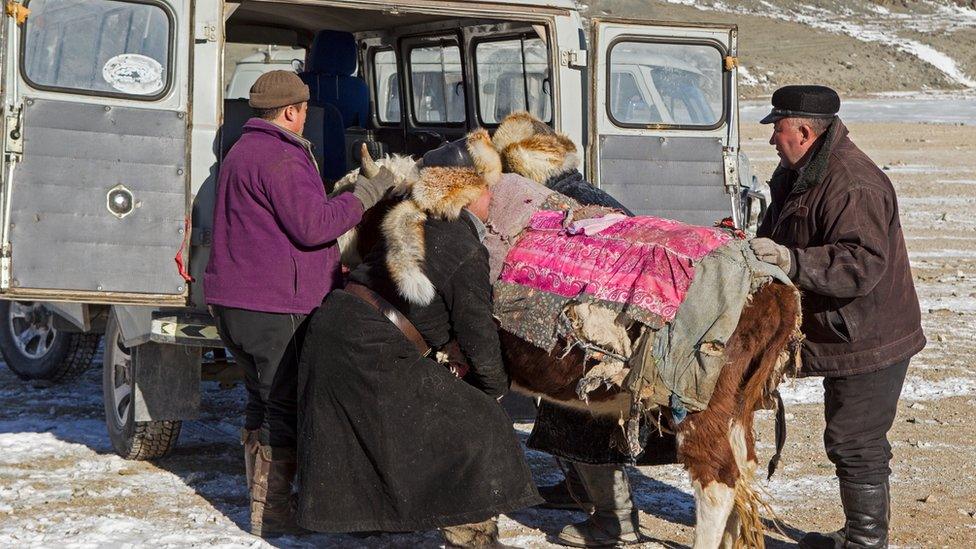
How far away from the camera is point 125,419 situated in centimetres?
621

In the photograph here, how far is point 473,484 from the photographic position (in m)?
4.41

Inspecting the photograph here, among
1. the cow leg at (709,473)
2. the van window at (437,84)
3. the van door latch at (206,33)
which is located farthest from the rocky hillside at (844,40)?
the cow leg at (709,473)

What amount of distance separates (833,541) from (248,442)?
2.46 metres

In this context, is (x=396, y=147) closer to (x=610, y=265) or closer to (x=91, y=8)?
(x=91, y=8)

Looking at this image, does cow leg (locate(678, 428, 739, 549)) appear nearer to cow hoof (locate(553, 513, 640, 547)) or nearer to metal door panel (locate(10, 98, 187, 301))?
cow hoof (locate(553, 513, 640, 547))

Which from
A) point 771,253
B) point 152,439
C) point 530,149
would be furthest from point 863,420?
point 152,439

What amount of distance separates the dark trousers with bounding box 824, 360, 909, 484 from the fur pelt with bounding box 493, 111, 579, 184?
1.36 m

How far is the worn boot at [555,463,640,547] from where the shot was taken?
5016mm

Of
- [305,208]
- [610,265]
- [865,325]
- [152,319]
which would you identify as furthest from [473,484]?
[152,319]

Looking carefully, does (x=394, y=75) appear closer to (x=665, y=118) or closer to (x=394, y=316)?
(x=665, y=118)

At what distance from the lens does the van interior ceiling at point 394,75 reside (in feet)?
23.9

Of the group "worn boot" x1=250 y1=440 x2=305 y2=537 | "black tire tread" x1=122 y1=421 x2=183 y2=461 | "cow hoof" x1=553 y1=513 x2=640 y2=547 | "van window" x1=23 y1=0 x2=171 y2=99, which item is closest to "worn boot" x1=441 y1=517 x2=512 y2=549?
"cow hoof" x1=553 y1=513 x2=640 y2=547

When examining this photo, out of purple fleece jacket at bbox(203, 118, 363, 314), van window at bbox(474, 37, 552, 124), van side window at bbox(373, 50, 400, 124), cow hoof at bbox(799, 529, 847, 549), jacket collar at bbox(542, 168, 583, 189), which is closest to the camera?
purple fleece jacket at bbox(203, 118, 363, 314)

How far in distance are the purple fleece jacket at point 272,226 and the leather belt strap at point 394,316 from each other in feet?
1.16
